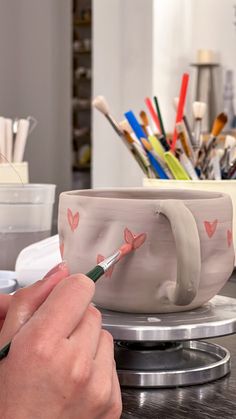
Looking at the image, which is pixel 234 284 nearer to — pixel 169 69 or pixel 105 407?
pixel 105 407

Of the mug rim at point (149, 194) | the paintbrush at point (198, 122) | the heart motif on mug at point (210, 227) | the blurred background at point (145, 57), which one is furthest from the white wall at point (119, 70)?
the heart motif on mug at point (210, 227)

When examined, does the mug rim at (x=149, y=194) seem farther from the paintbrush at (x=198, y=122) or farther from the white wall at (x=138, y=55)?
the white wall at (x=138, y=55)

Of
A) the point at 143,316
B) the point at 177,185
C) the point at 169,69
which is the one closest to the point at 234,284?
the point at 177,185

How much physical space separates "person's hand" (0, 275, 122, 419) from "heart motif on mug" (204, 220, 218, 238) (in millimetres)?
155

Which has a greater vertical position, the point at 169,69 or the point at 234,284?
the point at 169,69

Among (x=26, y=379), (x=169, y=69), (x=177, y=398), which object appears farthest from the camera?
(x=169, y=69)

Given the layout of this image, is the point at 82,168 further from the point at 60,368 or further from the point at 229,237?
the point at 60,368

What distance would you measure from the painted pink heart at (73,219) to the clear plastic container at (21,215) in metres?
0.39

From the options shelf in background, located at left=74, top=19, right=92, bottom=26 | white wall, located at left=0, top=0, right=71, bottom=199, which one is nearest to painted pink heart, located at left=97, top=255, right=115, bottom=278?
white wall, located at left=0, top=0, right=71, bottom=199

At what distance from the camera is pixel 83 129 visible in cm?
619

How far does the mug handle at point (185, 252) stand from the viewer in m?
0.57

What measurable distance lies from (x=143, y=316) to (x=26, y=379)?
0.61 feet

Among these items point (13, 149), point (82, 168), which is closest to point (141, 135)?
point (13, 149)

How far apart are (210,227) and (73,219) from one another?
0.38 feet
